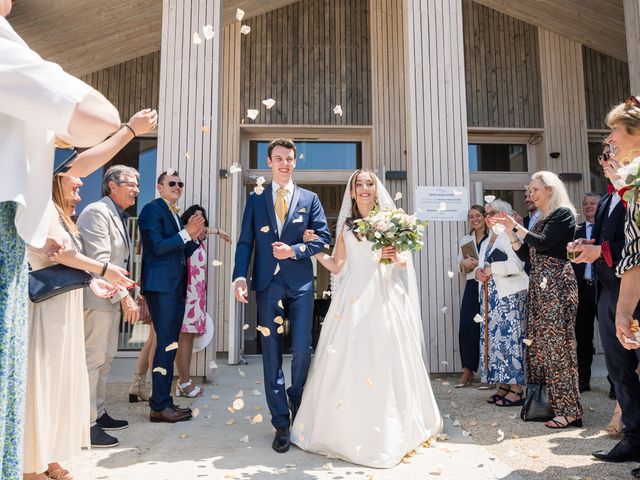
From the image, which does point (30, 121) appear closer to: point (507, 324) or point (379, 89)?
point (507, 324)

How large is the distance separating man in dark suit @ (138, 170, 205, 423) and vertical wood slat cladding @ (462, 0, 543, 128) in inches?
221

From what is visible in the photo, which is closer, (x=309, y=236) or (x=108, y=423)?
(x=309, y=236)

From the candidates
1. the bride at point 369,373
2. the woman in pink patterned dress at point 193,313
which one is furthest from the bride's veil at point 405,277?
the woman in pink patterned dress at point 193,313

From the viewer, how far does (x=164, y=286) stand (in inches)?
163

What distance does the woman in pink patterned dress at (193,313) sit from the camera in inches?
200

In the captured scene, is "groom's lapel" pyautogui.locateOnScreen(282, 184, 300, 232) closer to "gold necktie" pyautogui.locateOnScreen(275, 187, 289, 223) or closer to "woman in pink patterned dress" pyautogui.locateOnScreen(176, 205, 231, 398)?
"gold necktie" pyautogui.locateOnScreen(275, 187, 289, 223)

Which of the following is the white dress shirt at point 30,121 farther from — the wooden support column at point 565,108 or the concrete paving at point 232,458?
the wooden support column at point 565,108

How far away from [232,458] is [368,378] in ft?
3.22

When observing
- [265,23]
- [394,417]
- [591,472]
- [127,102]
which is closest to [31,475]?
[394,417]

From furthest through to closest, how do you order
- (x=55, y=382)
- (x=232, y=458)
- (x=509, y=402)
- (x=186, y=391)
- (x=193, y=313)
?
(x=193, y=313)
(x=186, y=391)
(x=509, y=402)
(x=232, y=458)
(x=55, y=382)

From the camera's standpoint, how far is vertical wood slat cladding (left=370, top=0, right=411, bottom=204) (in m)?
8.05

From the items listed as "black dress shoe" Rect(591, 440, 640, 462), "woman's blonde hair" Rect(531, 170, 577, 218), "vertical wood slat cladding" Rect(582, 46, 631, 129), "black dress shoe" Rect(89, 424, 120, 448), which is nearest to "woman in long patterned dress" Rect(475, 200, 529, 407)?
"woman's blonde hair" Rect(531, 170, 577, 218)

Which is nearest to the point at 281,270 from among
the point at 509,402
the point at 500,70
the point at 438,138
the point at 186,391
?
the point at 186,391

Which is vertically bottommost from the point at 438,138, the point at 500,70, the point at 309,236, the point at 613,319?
the point at 613,319
